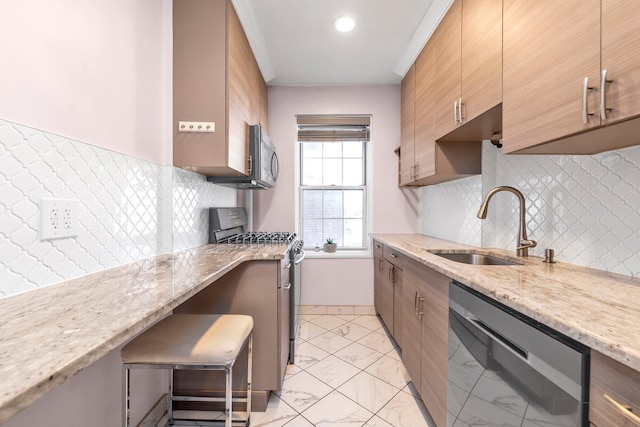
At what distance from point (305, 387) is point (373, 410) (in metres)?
0.45

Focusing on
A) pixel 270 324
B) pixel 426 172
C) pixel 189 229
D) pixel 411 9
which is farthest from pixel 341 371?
pixel 411 9

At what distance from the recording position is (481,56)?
1.38 metres

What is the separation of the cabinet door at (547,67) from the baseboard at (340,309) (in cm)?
224

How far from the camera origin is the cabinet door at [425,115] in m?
2.00

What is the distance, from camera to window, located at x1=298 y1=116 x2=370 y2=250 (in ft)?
10.6

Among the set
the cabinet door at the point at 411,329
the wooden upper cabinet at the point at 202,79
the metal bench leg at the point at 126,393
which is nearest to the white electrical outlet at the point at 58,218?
the metal bench leg at the point at 126,393

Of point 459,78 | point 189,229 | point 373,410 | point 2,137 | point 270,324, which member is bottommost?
point 373,410

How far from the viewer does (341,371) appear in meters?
1.91

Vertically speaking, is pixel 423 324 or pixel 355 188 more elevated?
pixel 355 188

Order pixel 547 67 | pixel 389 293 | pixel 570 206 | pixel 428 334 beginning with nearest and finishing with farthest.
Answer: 1. pixel 547 67
2. pixel 570 206
3. pixel 428 334
4. pixel 389 293

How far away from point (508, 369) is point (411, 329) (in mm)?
889

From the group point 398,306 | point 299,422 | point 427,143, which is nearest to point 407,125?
point 427,143

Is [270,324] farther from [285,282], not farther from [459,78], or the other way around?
[459,78]

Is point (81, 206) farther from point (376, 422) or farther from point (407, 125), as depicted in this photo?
point (407, 125)
